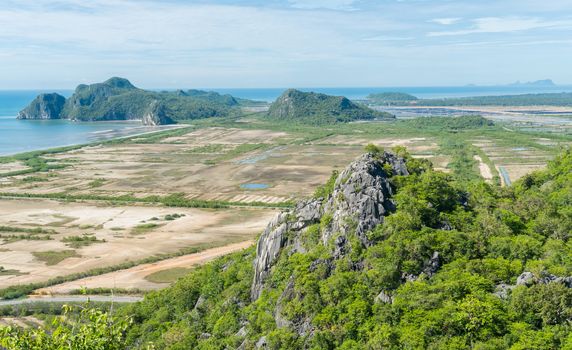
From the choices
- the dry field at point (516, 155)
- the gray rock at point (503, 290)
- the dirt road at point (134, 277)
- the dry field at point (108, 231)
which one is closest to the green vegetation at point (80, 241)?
the dry field at point (108, 231)

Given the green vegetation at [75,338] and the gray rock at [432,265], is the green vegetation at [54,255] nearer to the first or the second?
the gray rock at [432,265]

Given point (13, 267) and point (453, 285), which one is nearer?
point (453, 285)

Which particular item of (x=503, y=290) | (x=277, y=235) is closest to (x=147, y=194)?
(x=277, y=235)

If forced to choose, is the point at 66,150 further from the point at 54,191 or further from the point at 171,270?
the point at 171,270

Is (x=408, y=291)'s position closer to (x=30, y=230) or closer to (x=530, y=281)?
(x=530, y=281)

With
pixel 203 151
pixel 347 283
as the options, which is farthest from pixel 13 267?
pixel 203 151

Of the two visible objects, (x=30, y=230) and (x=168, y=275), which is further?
(x=30, y=230)
